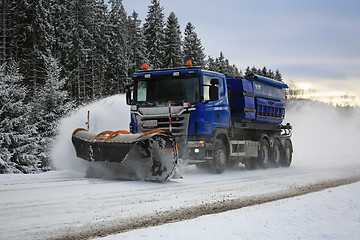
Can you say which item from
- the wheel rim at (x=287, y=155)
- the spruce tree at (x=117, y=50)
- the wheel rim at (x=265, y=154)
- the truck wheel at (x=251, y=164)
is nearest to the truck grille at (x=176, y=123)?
the truck wheel at (x=251, y=164)

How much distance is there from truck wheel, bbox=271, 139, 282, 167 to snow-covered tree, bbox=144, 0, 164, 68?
108 ft

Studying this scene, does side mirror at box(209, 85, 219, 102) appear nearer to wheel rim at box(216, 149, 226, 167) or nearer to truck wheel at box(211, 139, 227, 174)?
truck wheel at box(211, 139, 227, 174)

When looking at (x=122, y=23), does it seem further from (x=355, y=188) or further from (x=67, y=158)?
(x=355, y=188)

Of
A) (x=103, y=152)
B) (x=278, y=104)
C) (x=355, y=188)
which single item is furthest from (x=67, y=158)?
(x=278, y=104)

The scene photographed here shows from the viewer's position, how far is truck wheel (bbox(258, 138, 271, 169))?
16500mm

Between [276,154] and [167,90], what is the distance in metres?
8.05

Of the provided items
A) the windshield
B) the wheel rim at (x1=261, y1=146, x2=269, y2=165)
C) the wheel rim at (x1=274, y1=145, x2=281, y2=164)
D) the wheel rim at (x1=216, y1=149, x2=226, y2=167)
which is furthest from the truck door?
the wheel rim at (x1=274, y1=145, x2=281, y2=164)

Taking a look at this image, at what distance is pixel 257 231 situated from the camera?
530 cm

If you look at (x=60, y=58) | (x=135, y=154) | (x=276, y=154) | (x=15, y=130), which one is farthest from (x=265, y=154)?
(x=60, y=58)

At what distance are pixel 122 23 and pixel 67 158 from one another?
48.3 meters

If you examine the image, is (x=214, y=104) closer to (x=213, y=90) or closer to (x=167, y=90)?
(x=213, y=90)

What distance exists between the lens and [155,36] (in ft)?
164

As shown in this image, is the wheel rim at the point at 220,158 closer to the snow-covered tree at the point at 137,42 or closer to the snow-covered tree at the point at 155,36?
the snow-covered tree at the point at 155,36

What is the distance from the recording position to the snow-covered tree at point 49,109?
67.5 feet
